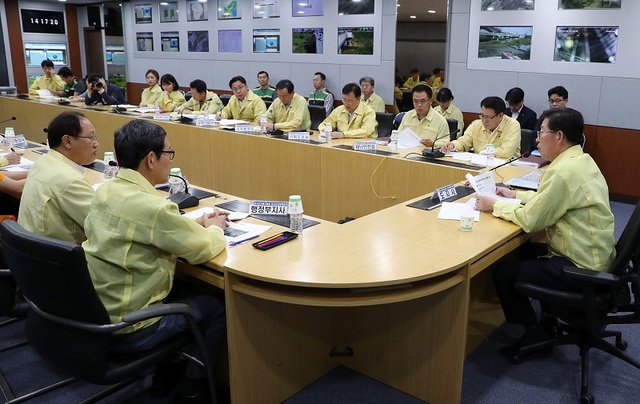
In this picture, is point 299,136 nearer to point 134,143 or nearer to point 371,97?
point 371,97

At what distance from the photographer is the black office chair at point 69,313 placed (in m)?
1.67

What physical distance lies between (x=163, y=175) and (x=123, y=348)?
646mm

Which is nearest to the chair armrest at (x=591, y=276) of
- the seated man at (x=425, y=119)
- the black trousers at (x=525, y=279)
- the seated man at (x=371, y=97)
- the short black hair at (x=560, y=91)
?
the black trousers at (x=525, y=279)

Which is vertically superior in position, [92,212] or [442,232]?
[92,212]

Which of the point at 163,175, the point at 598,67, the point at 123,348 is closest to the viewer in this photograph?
the point at 123,348

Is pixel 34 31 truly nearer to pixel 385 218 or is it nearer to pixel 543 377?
pixel 385 218

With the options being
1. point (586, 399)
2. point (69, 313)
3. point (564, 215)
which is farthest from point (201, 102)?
point (586, 399)

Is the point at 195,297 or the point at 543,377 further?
the point at 543,377

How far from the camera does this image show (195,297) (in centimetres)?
216

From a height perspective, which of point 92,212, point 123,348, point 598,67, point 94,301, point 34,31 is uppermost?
point 34,31

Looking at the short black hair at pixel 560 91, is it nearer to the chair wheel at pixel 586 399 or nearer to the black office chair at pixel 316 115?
the black office chair at pixel 316 115

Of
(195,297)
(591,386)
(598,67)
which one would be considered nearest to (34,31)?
(598,67)

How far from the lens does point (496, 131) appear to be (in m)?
4.26

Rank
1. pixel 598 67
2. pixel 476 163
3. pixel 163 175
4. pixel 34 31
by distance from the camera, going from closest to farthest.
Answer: pixel 163 175
pixel 476 163
pixel 598 67
pixel 34 31
